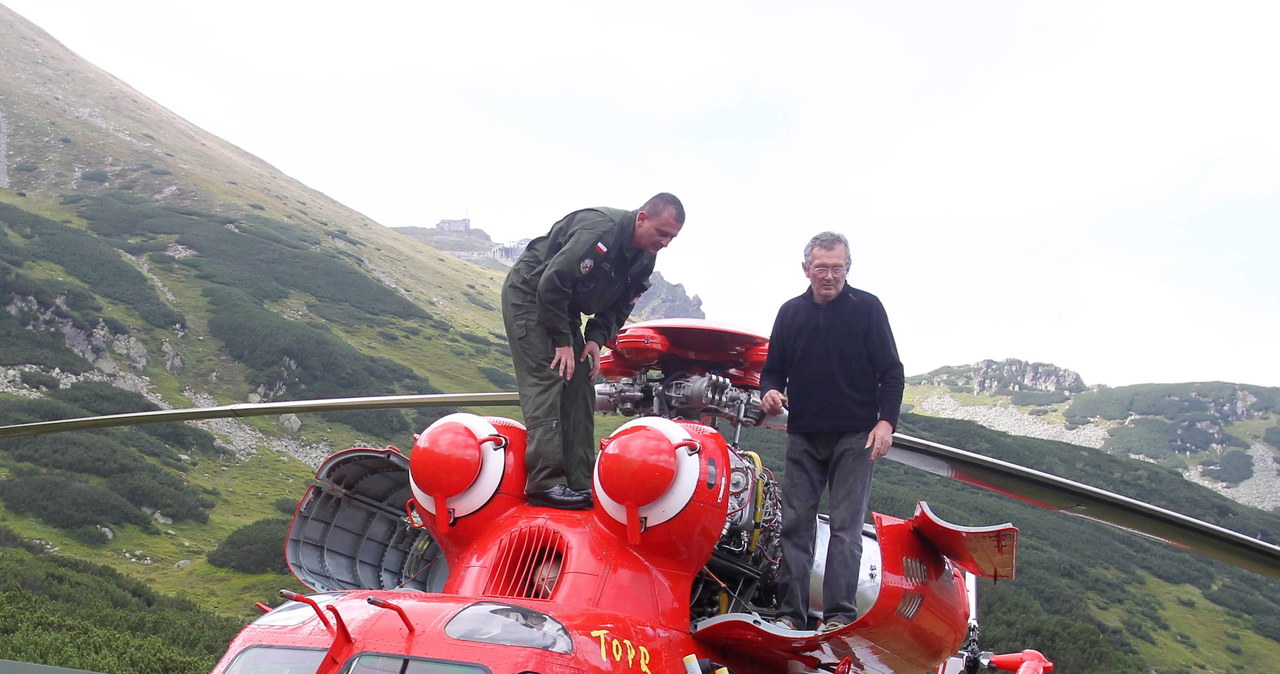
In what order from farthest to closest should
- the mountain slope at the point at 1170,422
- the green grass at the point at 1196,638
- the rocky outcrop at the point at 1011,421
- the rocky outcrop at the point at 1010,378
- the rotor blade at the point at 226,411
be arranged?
1. the rocky outcrop at the point at 1010,378
2. the rocky outcrop at the point at 1011,421
3. the mountain slope at the point at 1170,422
4. the green grass at the point at 1196,638
5. the rotor blade at the point at 226,411

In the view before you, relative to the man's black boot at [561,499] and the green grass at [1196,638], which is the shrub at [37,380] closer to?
the man's black boot at [561,499]

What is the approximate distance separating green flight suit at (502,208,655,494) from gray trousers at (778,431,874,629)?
1.14m

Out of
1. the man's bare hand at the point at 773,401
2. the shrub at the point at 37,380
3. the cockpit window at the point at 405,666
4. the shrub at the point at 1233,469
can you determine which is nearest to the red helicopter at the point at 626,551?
the cockpit window at the point at 405,666

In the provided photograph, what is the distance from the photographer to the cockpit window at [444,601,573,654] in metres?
3.12

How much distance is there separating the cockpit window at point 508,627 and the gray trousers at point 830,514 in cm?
176

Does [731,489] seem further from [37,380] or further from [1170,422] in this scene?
[1170,422]

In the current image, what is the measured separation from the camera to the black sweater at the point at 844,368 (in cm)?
477

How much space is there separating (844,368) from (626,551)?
60.3 inches

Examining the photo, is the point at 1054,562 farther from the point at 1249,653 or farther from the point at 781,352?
the point at 781,352

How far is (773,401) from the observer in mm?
4922

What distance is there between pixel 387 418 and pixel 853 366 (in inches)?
1302

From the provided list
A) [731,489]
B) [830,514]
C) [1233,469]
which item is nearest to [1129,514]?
[830,514]

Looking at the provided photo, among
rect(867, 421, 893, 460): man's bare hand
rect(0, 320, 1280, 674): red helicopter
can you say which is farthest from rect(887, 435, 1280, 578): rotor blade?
rect(867, 421, 893, 460): man's bare hand

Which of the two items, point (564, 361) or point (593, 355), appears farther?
point (593, 355)
